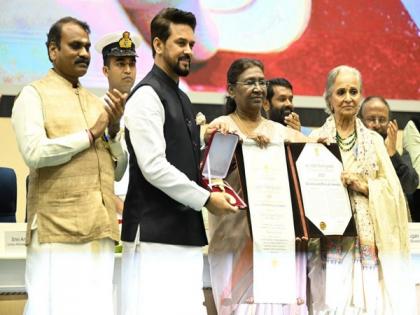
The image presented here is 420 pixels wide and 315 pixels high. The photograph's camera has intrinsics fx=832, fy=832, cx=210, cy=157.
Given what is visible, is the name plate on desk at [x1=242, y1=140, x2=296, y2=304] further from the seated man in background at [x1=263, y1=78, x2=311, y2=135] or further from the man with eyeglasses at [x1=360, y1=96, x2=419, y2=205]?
the man with eyeglasses at [x1=360, y1=96, x2=419, y2=205]

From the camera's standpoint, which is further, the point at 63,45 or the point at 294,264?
the point at 294,264

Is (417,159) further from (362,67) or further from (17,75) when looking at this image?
(17,75)

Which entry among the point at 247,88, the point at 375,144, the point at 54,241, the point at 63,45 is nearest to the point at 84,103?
the point at 63,45

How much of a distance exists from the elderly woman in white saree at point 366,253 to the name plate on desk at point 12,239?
4.51 ft

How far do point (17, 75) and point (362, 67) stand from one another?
2.54 m

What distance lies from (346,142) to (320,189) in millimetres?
315

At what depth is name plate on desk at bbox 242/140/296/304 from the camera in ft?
12.2

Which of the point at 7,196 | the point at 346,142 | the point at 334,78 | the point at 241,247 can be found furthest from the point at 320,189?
the point at 7,196

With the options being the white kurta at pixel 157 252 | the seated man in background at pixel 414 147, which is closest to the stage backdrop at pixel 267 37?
the seated man in background at pixel 414 147

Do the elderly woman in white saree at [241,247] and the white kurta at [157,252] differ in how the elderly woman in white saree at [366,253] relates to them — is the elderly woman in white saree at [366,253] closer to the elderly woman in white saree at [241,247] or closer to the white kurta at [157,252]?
the elderly woman in white saree at [241,247]

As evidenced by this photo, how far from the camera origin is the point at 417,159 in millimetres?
5133

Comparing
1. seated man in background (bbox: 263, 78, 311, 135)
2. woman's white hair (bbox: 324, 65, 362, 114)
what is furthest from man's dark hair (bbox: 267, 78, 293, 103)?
woman's white hair (bbox: 324, 65, 362, 114)

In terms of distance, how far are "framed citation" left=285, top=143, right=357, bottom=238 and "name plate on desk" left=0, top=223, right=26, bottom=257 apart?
51.6 inches

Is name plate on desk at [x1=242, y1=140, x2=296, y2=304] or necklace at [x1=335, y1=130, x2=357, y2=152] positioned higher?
necklace at [x1=335, y1=130, x2=357, y2=152]
